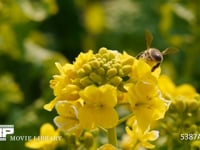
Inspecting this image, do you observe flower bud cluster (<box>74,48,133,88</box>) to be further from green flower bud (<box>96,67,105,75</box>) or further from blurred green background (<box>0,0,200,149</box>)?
blurred green background (<box>0,0,200,149</box>)

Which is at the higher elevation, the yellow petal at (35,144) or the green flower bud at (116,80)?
the green flower bud at (116,80)

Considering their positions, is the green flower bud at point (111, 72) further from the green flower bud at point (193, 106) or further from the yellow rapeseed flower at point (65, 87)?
the green flower bud at point (193, 106)

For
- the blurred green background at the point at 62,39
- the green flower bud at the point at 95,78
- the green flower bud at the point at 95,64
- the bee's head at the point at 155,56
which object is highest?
the blurred green background at the point at 62,39

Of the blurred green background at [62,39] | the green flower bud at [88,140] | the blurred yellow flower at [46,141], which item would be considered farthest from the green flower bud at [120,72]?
the blurred green background at [62,39]

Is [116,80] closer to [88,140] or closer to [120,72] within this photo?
[120,72]

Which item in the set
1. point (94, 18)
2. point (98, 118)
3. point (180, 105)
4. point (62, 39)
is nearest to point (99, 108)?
point (98, 118)

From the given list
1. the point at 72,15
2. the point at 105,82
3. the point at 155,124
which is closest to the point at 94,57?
the point at 105,82

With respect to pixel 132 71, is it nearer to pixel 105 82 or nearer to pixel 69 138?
pixel 105 82
